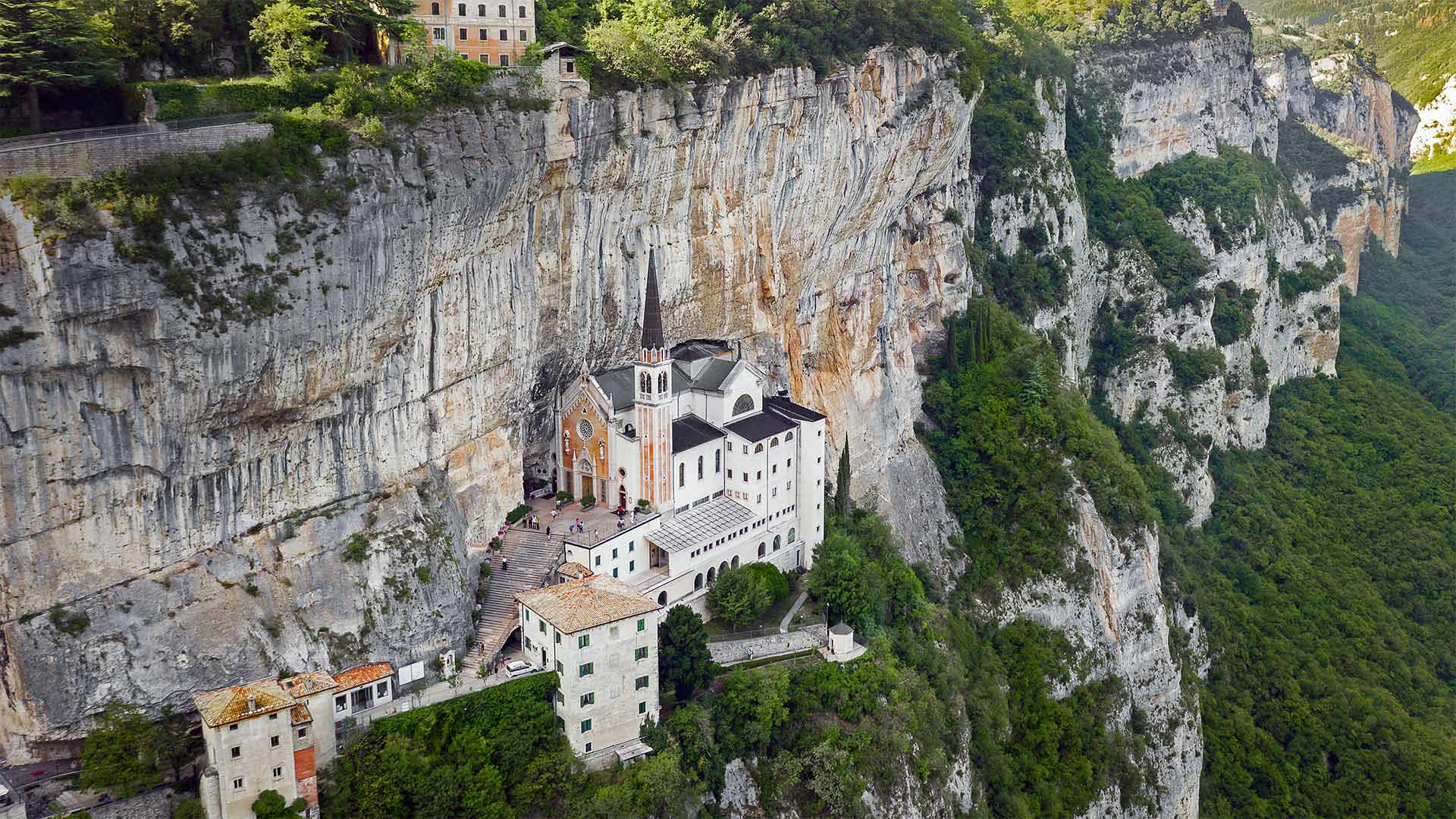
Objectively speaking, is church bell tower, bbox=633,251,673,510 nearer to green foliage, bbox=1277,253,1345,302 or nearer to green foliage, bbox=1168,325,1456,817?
green foliage, bbox=1168,325,1456,817

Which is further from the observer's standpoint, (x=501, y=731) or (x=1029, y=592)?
(x=1029, y=592)

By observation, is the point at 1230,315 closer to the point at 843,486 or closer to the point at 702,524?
the point at 843,486

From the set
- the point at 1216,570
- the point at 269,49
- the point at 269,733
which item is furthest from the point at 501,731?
the point at 1216,570

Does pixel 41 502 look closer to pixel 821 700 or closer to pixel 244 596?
pixel 244 596

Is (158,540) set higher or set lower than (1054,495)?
higher

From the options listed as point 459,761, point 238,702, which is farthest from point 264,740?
point 459,761

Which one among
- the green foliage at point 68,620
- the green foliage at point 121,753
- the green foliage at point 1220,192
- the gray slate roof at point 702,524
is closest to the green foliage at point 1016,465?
the gray slate roof at point 702,524
